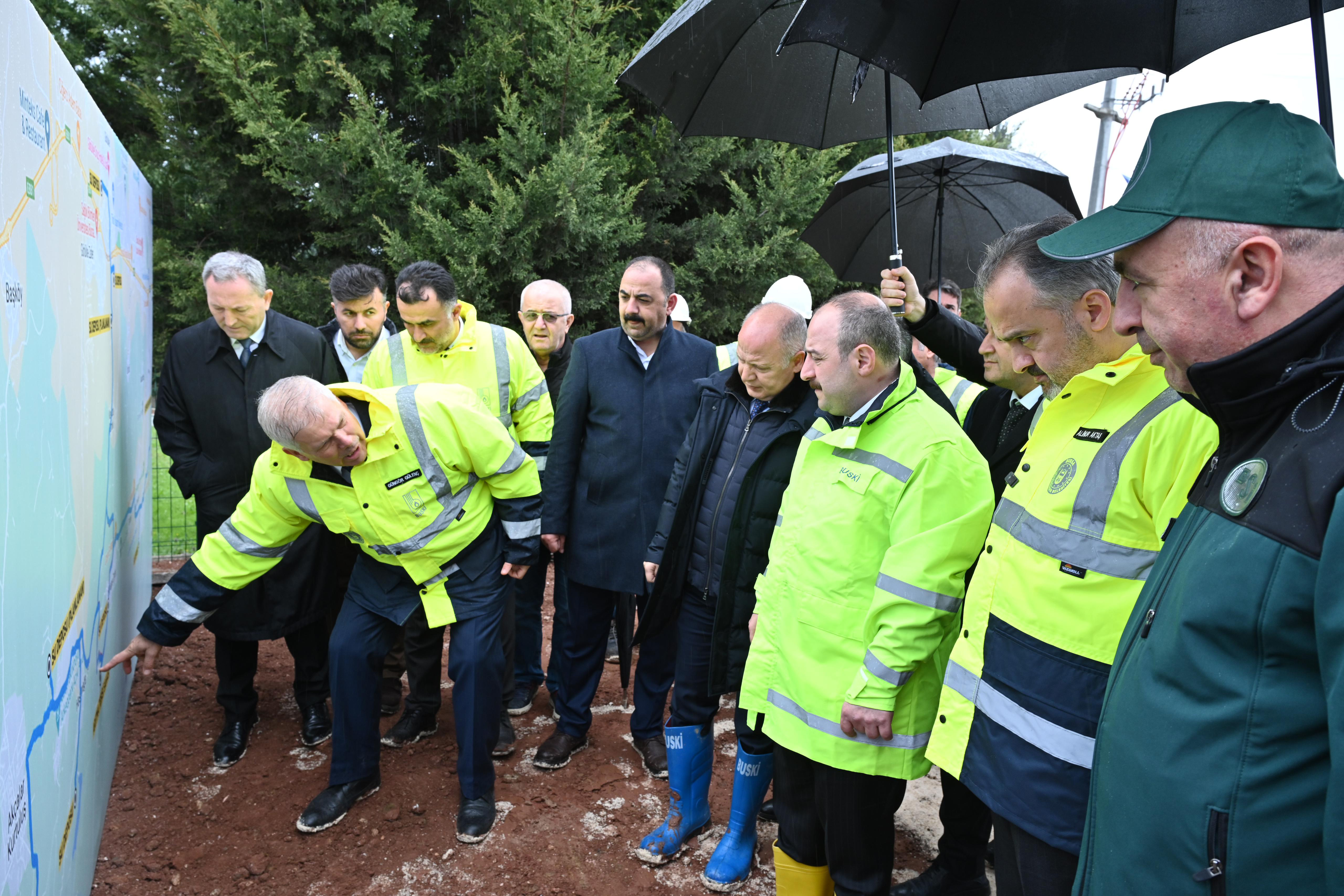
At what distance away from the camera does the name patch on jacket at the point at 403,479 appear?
329cm

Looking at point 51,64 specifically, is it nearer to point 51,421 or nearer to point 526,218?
point 51,421

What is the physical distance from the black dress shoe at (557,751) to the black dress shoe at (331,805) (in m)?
0.74

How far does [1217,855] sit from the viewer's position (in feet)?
3.75

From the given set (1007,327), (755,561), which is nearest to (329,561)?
(755,561)

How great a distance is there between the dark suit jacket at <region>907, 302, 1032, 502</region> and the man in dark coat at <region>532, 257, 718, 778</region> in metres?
1.31

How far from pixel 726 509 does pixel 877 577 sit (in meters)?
0.90

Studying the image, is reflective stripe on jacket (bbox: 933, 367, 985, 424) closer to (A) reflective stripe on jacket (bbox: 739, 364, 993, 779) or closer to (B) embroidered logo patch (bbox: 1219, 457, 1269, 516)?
(A) reflective stripe on jacket (bbox: 739, 364, 993, 779)

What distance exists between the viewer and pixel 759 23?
265cm

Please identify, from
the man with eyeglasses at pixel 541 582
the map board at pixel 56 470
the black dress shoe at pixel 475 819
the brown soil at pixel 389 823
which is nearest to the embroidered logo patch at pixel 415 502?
the man with eyeglasses at pixel 541 582

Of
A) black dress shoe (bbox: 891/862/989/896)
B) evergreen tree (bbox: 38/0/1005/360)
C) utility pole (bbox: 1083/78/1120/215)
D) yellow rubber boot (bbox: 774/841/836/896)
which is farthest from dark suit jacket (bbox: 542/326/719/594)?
utility pole (bbox: 1083/78/1120/215)

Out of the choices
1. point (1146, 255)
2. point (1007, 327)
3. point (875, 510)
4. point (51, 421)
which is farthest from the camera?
point (51, 421)

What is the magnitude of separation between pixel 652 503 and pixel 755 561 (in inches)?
39.7

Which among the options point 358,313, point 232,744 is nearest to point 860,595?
point 232,744

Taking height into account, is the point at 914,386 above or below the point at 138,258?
below
